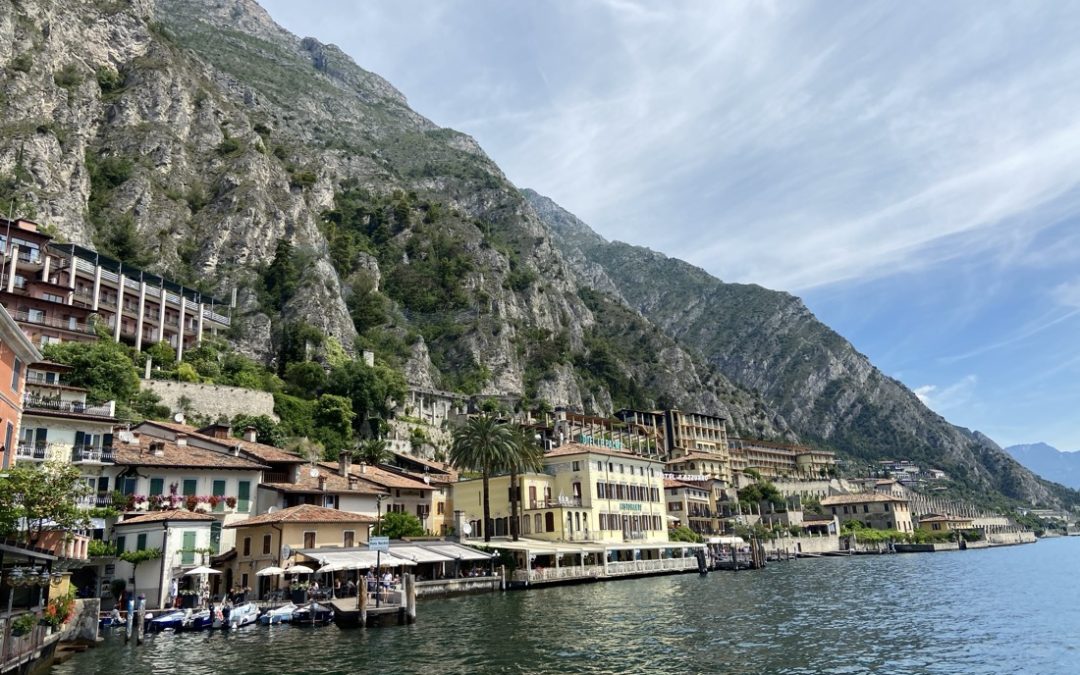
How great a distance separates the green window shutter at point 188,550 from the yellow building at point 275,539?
12.2 ft

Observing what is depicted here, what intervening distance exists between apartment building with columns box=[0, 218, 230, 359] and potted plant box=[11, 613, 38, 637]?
52720mm

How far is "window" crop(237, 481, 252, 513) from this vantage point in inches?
2056

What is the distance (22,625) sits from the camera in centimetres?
2375

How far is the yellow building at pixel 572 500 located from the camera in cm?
7256

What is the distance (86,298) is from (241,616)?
58.3 metres

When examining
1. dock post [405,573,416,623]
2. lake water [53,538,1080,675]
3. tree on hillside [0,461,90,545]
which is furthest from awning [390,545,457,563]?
tree on hillside [0,461,90,545]

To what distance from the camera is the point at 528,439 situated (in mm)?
73562

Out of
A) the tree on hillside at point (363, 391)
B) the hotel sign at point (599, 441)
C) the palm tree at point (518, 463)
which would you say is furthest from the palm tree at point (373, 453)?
the hotel sign at point (599, 441)

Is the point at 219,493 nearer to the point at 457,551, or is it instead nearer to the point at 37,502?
the point at 457,551

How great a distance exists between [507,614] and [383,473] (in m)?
29.5

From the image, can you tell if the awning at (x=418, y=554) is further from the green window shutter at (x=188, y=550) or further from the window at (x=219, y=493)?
the green window shutter at (x=188, y=550)

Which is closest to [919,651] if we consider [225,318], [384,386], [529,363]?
[384,386]

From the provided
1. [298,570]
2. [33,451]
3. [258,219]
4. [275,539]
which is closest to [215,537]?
[275,539]

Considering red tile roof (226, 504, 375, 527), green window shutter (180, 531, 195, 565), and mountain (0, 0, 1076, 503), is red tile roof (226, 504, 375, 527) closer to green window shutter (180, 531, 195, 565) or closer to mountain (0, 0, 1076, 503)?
→ green window shutter (180, 531, 195, 565)
